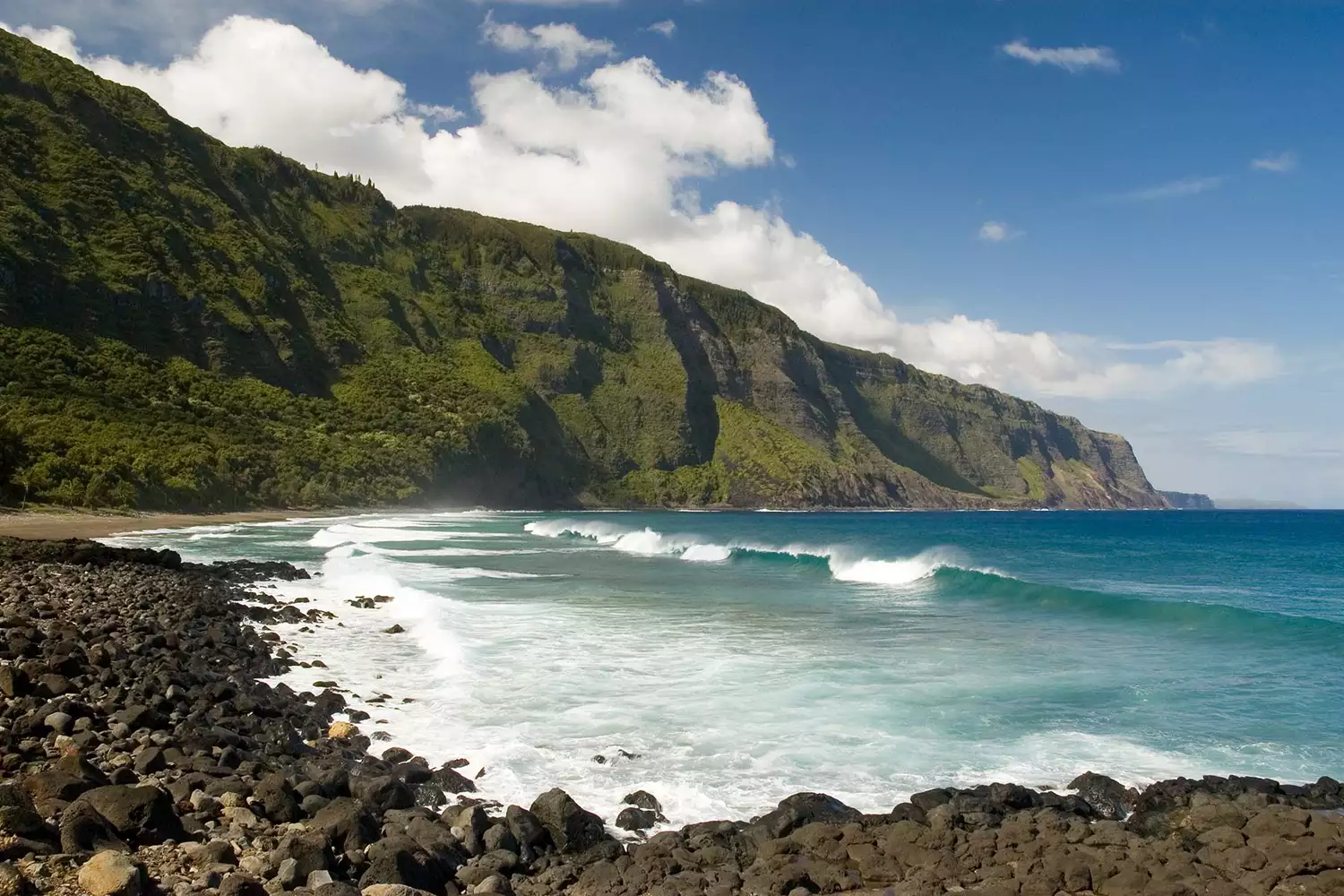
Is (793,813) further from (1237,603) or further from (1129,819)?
(1237,603)

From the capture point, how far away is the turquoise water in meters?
11.8

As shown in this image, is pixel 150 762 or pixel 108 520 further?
pixel 108 520

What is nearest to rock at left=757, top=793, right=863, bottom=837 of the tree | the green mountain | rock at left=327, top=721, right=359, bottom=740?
rock at left=327, top=721, right=359, bottom=740

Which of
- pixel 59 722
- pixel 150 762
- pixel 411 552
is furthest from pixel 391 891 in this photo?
pixel 411 552

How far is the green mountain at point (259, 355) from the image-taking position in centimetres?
8244

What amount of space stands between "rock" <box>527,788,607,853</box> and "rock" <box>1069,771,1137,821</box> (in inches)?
222

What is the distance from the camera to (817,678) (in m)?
17.2

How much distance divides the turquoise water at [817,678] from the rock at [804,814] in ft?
2.34

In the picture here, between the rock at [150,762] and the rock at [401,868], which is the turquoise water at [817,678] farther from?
the rock at [150,762]

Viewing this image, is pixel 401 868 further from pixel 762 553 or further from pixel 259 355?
pixel 259 355

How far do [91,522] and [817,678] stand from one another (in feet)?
185

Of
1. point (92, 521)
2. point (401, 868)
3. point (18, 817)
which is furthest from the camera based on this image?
point (92, 521)

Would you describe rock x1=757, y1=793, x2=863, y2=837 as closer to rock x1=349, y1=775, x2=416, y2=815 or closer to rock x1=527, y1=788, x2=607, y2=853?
rock x1=527, y1=788, x2=607, y2=853

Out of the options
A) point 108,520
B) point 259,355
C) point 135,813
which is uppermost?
point 259,355
